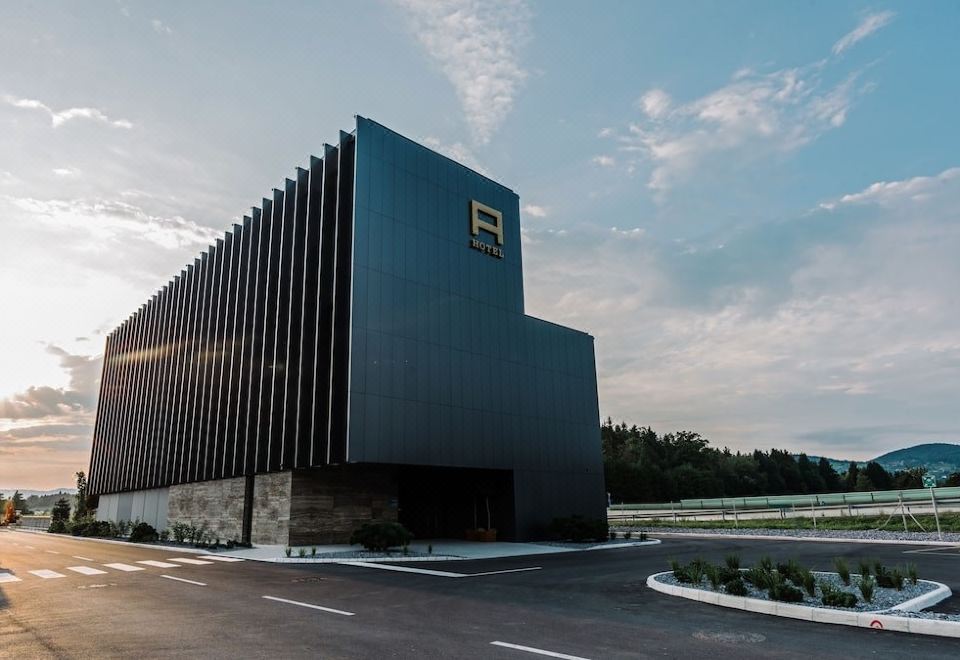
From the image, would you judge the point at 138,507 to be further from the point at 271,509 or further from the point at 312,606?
the point at 312,606

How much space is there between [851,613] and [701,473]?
100 metres

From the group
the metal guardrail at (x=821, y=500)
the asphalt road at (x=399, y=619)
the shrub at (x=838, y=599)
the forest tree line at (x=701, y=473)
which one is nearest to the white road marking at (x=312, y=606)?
the asphalt road at (x=399, y=619)

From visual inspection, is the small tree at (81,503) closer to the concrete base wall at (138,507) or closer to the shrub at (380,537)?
the concrete base wall at (138,507)

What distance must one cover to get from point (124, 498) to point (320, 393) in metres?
37.0

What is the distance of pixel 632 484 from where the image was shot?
9175cm

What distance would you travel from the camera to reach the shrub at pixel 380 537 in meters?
23.7

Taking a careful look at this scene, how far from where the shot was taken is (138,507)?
157ft

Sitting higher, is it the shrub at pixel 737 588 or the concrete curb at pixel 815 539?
the shrub at pixel 737 588

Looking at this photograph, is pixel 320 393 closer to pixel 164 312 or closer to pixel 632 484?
pixel 164 312

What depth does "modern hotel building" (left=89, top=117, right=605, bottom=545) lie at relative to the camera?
86.3 feet

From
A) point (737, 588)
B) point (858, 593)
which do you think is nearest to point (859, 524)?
point (858, 593)

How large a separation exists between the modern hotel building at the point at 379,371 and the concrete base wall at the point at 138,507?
270 cm

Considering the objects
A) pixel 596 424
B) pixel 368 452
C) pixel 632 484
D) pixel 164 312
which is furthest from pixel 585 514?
pixel 632 484

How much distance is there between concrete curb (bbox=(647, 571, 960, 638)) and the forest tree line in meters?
69.4
